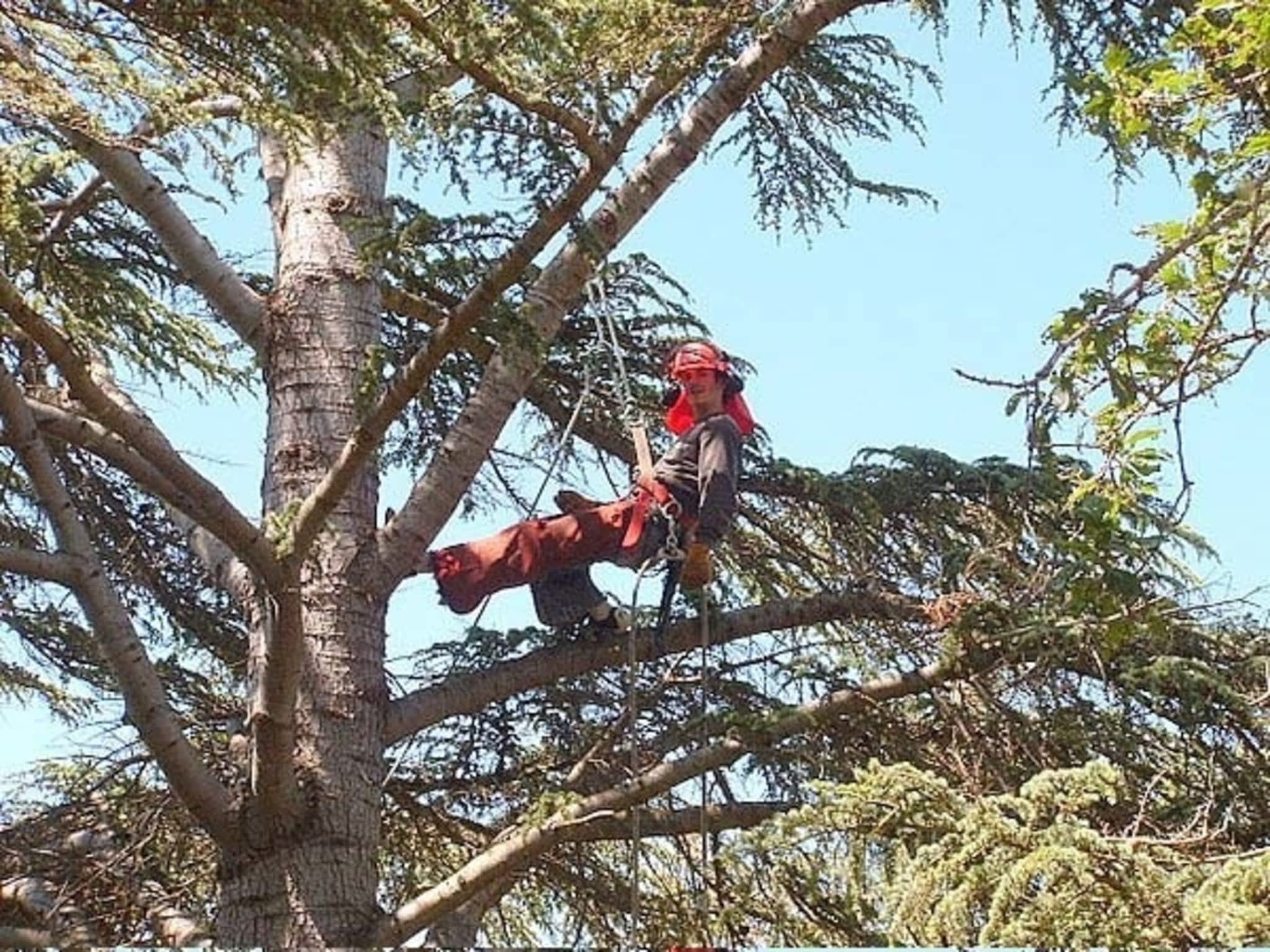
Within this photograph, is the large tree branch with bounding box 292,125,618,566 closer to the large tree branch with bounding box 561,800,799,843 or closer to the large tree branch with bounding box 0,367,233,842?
the large tree branch with bounding box 0,367,233,842

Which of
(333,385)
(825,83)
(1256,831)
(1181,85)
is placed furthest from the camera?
(825,83)

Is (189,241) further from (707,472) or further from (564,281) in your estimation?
(707,472)

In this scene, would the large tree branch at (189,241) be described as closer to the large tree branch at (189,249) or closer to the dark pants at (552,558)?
the large tree branch at (189,249)

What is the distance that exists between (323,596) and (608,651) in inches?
38.9

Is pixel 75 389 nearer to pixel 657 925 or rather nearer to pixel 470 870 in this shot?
pixel 470 870

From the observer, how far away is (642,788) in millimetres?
5105

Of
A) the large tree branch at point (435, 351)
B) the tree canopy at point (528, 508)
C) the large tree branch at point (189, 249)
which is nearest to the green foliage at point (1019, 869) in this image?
the tree canopy at point (528, 508)

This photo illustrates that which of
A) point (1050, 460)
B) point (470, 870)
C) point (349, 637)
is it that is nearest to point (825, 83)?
point (1050, 460)

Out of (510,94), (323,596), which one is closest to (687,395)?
(323,596)

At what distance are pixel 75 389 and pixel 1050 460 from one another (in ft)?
10.5

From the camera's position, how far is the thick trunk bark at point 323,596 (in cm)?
491

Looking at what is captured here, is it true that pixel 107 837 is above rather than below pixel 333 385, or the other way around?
below

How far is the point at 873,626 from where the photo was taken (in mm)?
5816

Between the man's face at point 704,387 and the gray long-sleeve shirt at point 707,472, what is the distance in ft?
0.28
